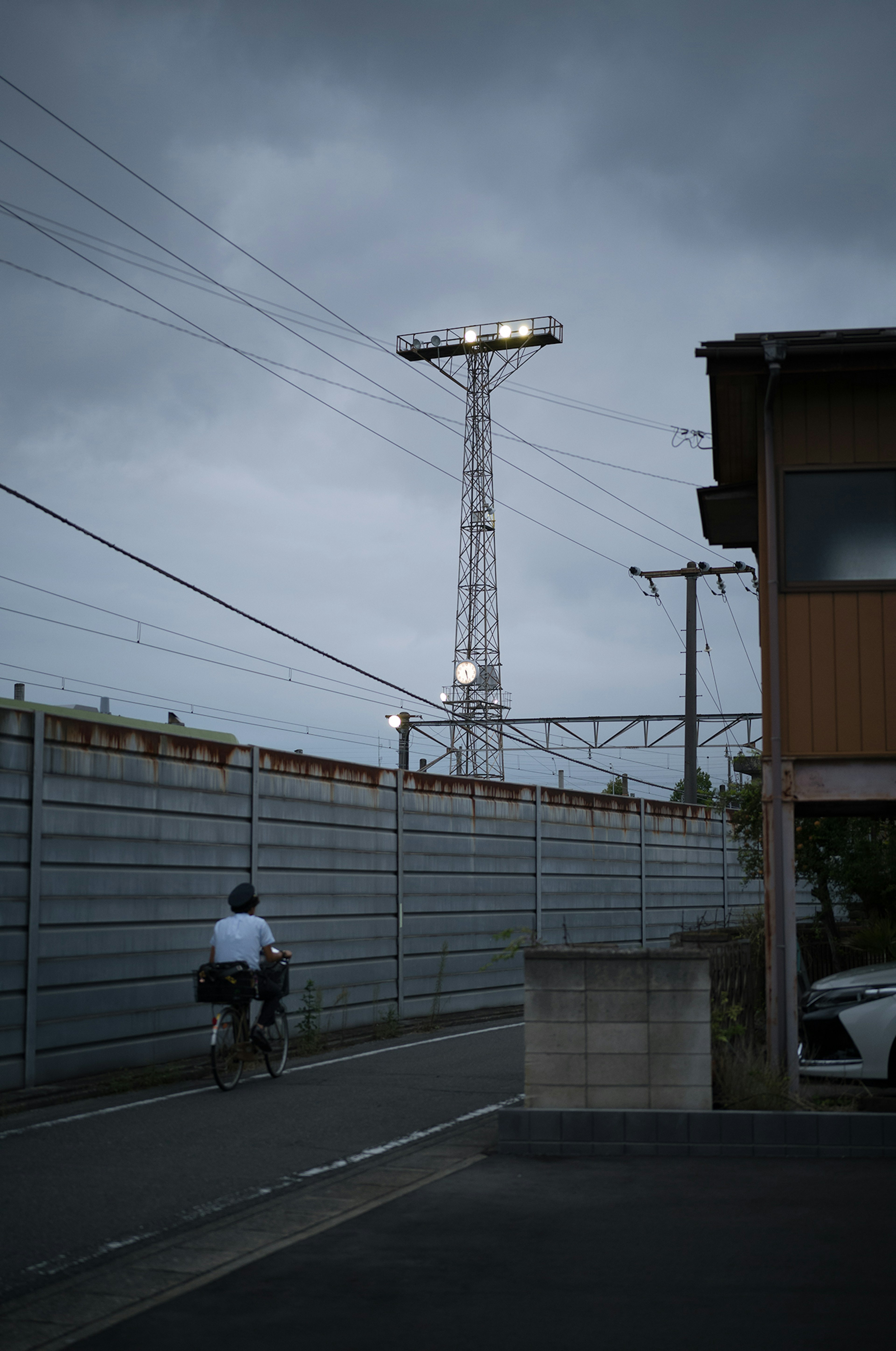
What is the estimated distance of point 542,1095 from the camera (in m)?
8.28

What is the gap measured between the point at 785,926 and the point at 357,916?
641 cm

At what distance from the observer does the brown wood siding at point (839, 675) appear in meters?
9.91

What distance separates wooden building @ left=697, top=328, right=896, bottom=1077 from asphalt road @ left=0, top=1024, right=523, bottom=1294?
2.96 meters

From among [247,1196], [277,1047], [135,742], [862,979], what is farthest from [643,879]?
[247,1196]

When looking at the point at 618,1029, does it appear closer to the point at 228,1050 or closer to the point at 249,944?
the point at 249,944

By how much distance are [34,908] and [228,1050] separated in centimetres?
198

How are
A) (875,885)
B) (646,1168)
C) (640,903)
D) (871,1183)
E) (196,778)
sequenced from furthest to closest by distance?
(640,903), (875,885), (196,778), (646,1168), (871,1183)

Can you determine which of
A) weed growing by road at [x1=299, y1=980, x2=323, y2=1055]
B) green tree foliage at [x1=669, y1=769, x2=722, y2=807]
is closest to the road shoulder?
weed growing by road at [x1=299, y1=980, x2=323, y2=1055]

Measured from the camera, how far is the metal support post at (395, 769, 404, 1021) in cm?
1590

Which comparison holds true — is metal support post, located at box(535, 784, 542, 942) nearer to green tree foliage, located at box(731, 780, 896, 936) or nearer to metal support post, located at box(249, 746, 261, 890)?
green tree foliage, located at box(731, 780, 896, 936)

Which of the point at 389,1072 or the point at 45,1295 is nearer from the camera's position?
the point at 45,1295

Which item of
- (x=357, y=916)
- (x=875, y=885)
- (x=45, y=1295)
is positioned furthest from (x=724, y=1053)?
(x=875, y=885)

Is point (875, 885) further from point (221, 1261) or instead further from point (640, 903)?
point (221, 1261)

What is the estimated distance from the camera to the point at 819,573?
33.4ft
